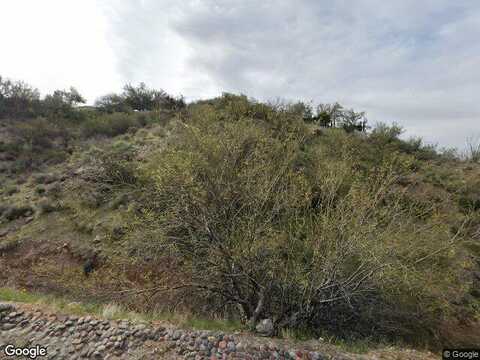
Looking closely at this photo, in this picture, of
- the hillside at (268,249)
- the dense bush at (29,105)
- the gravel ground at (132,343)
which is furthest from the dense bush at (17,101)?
the gravel ground at (132,343)

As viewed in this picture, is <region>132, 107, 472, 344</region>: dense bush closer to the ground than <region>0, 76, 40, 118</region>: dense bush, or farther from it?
closer to the ground

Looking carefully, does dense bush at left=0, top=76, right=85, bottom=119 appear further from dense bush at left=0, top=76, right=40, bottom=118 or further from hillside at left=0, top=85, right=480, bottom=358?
hillside at left=0, top=85, right=480, bottom=358

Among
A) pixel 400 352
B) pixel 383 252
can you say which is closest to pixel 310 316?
pixel 400 352

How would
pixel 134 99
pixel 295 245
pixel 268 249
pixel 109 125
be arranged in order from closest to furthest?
pixel 268 249 < pixel 295 245 < pixel 109 125 < pixel 134 99

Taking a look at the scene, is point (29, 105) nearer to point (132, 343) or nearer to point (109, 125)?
point (109, 125)

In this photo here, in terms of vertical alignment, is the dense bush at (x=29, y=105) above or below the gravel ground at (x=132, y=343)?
above

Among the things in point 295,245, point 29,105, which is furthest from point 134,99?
point 295,245

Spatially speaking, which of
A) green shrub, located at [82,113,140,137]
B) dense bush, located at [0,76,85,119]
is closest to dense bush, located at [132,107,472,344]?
green shrub, located at [82,113,140,137]

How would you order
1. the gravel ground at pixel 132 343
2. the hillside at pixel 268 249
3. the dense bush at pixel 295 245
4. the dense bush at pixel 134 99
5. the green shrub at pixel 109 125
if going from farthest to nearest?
the dense bush at pixel 134 99, the green shrub at pixel 109 125, the hillside at pixel 268 249, the dense bush at pixel 295 245, the gravel ground at pixel 132 343

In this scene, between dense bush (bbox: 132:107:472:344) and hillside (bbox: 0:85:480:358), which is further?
hillside (bbox: 0:85:480:358)

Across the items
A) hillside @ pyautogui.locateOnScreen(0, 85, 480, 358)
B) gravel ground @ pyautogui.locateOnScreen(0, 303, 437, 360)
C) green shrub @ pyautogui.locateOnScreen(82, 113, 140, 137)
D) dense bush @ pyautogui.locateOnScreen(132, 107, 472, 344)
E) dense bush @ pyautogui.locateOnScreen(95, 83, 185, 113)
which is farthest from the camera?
dense bush @ pyautogui.locateOnScreen(95, 83, 185, 113)

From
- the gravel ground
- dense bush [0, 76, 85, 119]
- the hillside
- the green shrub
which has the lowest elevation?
the gravel ground

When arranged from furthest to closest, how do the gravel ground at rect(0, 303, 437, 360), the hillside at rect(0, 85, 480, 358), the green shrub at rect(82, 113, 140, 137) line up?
1. the green shrub at rect(82, 113, 140, 137)
2. the hillside at rect(0, 85, 480, 358)
3. the gravel ground at rect(0, 303, 437, 360)

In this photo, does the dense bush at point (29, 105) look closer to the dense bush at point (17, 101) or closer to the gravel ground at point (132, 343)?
the dense bush at point (17, 101)
